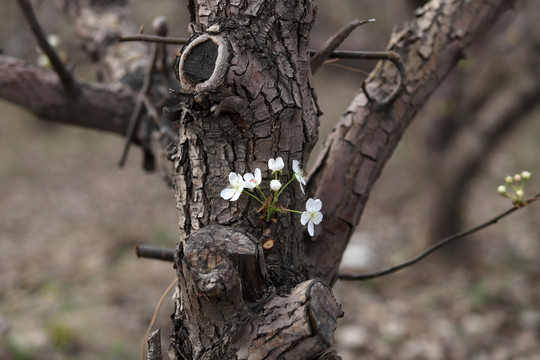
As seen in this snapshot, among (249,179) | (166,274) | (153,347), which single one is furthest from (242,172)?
(166,274)

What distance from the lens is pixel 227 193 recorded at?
107 cm

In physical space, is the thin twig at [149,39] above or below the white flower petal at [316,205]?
above

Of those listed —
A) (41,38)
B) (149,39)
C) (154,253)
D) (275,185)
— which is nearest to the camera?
(275,185)

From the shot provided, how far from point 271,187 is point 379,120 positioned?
1.96 feet

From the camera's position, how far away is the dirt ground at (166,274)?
3893mm

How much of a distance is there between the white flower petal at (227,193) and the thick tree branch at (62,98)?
3.88ft

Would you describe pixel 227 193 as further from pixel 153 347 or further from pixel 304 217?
pixel 153 347

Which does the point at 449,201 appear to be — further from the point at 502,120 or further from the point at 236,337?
the point at 236,337

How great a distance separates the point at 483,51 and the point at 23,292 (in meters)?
6.24

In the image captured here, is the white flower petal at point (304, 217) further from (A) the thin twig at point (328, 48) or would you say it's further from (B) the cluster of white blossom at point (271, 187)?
(A) the thin twig at point (328, 48)

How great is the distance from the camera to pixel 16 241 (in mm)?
5895

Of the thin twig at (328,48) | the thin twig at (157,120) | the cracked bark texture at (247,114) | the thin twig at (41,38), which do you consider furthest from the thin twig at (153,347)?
the thin twig at (41,38)

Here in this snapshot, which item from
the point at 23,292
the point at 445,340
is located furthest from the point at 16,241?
the point at 445,340

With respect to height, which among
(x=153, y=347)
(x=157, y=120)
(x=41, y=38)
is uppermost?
(x=41, y=38)
